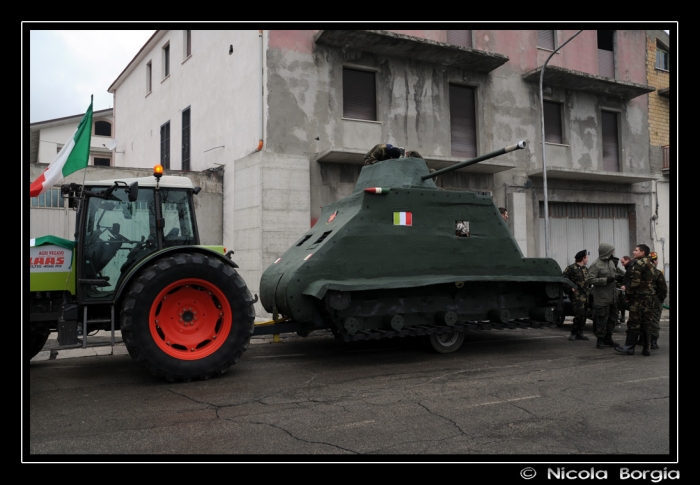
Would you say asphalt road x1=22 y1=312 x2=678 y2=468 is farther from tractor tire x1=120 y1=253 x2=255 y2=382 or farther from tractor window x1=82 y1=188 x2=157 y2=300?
tractor window x1=82 y1=188 x2=157 y2=300

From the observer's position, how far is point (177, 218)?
7113mm

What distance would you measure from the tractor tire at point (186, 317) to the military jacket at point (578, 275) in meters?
6.47

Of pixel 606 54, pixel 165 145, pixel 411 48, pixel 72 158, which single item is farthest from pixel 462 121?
pixel 72 158

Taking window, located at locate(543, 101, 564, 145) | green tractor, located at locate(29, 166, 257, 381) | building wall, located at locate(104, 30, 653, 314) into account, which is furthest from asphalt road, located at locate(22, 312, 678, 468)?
window, located at locate(543, 101, 564, 145)

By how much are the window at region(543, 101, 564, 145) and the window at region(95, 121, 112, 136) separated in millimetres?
24583

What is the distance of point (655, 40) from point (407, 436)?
21.0 metres

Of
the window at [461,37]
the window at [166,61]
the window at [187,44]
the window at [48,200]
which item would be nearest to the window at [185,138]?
the window at [187,44]

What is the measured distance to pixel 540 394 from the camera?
5953 millimetres

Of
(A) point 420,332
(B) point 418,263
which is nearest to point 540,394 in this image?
(A) point 420,332

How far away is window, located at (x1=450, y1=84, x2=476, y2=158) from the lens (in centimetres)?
1642

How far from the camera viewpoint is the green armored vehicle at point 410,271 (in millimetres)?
7398

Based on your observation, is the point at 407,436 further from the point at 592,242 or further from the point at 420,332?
the point at 592,242

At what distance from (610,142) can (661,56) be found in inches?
185

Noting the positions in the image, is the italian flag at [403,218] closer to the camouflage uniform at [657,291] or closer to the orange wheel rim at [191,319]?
the orange wheel rim at [191,319]
